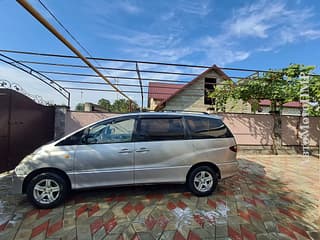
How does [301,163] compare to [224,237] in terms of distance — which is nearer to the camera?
[224,237]

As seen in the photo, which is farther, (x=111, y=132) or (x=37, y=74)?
(x=37, y=74)

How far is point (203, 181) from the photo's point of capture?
370 cm

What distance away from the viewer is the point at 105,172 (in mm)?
3262

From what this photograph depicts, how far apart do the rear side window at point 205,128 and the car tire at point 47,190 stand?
246 centimetres

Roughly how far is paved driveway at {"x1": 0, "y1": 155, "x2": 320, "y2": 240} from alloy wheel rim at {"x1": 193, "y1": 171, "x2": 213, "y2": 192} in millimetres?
195

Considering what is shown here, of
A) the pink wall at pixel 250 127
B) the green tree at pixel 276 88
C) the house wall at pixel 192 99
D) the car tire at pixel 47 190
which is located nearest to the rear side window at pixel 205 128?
the car tire at pixel 47 190

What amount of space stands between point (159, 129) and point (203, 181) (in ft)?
4.36

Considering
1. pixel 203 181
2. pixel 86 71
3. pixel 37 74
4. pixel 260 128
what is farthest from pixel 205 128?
pixel 37 74

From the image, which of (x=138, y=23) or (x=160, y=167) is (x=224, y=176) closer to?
(x=160, y=167)

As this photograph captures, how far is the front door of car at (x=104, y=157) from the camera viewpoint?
320cm

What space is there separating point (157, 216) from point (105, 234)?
2.61 feet

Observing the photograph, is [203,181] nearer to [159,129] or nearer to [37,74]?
[159,129]

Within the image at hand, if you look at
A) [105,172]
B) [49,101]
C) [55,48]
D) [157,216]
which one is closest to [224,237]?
[157,216]

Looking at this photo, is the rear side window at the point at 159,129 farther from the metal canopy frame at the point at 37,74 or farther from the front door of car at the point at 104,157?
the metal canopy frame at the point at 37,74
